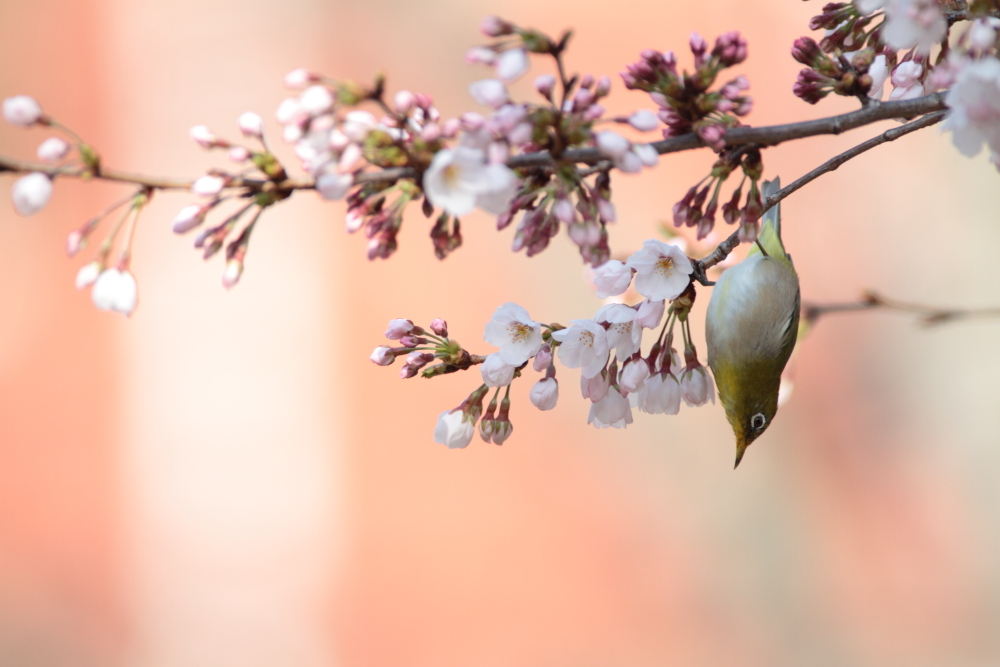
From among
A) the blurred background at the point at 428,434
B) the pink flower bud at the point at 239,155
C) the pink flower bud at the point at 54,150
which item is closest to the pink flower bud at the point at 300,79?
the pink flower bud at the point at 239,155

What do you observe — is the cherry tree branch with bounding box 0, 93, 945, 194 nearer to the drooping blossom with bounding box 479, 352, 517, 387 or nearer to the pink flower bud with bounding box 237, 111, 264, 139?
the pink flower bud with bounding box 237, 111, 264, 139

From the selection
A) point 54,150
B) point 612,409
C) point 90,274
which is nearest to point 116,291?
point 90,274

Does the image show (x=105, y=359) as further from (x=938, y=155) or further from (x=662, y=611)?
(x=938, y=155)

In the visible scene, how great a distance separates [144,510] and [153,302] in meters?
0.86

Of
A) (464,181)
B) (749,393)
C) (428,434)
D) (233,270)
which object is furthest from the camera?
(428,434)

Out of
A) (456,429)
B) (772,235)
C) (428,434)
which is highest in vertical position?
(772,235)

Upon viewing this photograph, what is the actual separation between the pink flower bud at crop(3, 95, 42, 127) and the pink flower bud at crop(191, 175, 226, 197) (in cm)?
12

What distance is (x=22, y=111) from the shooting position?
0.61m

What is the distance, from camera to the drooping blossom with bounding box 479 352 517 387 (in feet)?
2.65

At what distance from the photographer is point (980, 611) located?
3.19 meters

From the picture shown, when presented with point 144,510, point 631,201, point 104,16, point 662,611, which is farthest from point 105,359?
point 662,611

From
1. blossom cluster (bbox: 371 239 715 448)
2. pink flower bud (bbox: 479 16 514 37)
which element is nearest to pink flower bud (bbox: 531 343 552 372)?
blossom cluster (bbox: 371 239 715 448)

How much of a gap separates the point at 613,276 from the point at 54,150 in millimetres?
490

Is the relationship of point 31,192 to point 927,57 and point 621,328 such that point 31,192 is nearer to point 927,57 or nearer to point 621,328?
point 621,328
